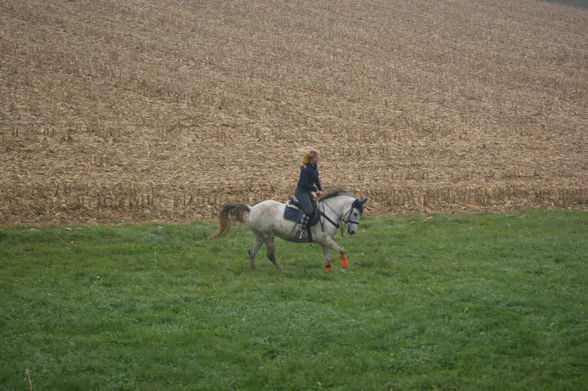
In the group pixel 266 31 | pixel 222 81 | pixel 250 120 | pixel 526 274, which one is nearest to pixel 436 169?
pixel 250 120

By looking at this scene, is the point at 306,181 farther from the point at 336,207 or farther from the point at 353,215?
the point at 353,215

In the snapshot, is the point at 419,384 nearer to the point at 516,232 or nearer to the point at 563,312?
the point at 563,312

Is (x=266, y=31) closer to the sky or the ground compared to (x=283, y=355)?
closer to the sky

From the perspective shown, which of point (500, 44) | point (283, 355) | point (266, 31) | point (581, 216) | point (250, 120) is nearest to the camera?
point (283, 355)

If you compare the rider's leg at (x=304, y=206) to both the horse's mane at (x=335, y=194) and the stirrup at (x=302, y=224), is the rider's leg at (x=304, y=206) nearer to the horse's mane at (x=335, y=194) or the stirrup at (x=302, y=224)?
the stirrup at (x=302, y=224)

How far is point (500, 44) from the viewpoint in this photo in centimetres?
6219

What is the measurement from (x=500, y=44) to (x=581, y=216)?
41.5m

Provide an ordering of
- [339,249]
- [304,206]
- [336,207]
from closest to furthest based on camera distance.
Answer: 1. [304,206]
2. [339,249]
3. [336,207]

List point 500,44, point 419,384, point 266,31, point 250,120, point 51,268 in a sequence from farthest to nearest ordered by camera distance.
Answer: point 500,44, point 266,31, point 250,120, point 51,268, point 419,384

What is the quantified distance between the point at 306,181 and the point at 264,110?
21.8m

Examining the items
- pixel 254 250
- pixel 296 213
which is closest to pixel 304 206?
pixel 296 213

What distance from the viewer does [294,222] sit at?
16922 millimetres

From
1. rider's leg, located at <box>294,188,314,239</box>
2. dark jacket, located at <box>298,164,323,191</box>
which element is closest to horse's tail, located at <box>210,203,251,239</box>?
rider's leg, located at <box>294,188,314,239</box>

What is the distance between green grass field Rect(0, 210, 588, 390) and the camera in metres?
11.1
